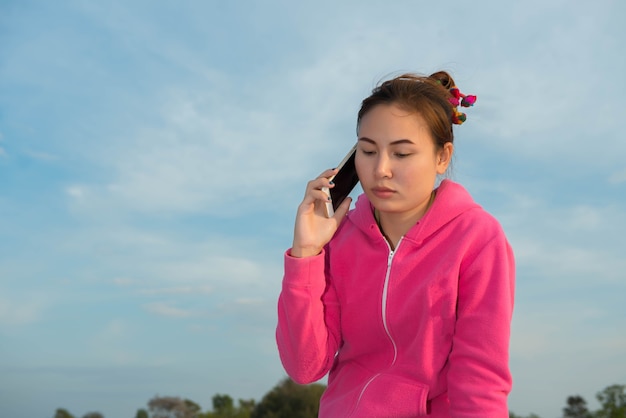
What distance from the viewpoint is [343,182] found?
4.07 meters

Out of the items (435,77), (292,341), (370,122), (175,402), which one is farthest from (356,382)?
(175,402)

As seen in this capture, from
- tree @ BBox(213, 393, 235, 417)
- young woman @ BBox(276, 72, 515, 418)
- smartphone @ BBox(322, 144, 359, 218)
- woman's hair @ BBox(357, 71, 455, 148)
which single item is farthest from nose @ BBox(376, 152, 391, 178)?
tree @ BBox(213, 393, 235, 417)

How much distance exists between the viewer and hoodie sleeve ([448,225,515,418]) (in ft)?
10.8

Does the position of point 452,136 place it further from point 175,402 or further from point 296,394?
point 296,394

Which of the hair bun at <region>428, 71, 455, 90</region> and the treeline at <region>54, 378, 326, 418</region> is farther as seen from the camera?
the treeline at <region>54, 378, 326, 418</region>

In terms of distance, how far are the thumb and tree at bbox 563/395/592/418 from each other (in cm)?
4051

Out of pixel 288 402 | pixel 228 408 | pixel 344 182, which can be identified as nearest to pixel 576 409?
pixel 288 402

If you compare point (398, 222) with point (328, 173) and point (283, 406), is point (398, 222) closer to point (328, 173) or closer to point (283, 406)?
point (328, 173)

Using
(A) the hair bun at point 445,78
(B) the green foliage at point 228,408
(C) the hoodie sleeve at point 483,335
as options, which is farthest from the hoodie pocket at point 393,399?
(B) the green foliage at point 228,408

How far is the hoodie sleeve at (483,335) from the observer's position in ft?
10.8

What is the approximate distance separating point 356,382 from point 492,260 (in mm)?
938

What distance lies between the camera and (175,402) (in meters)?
42.1

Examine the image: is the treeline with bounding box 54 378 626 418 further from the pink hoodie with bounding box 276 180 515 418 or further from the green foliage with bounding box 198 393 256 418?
the pink hoodie with bounding box 276 180 515 418

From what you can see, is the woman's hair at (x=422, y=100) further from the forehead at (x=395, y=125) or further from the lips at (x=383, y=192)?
the lips at (x=383, y=192)
